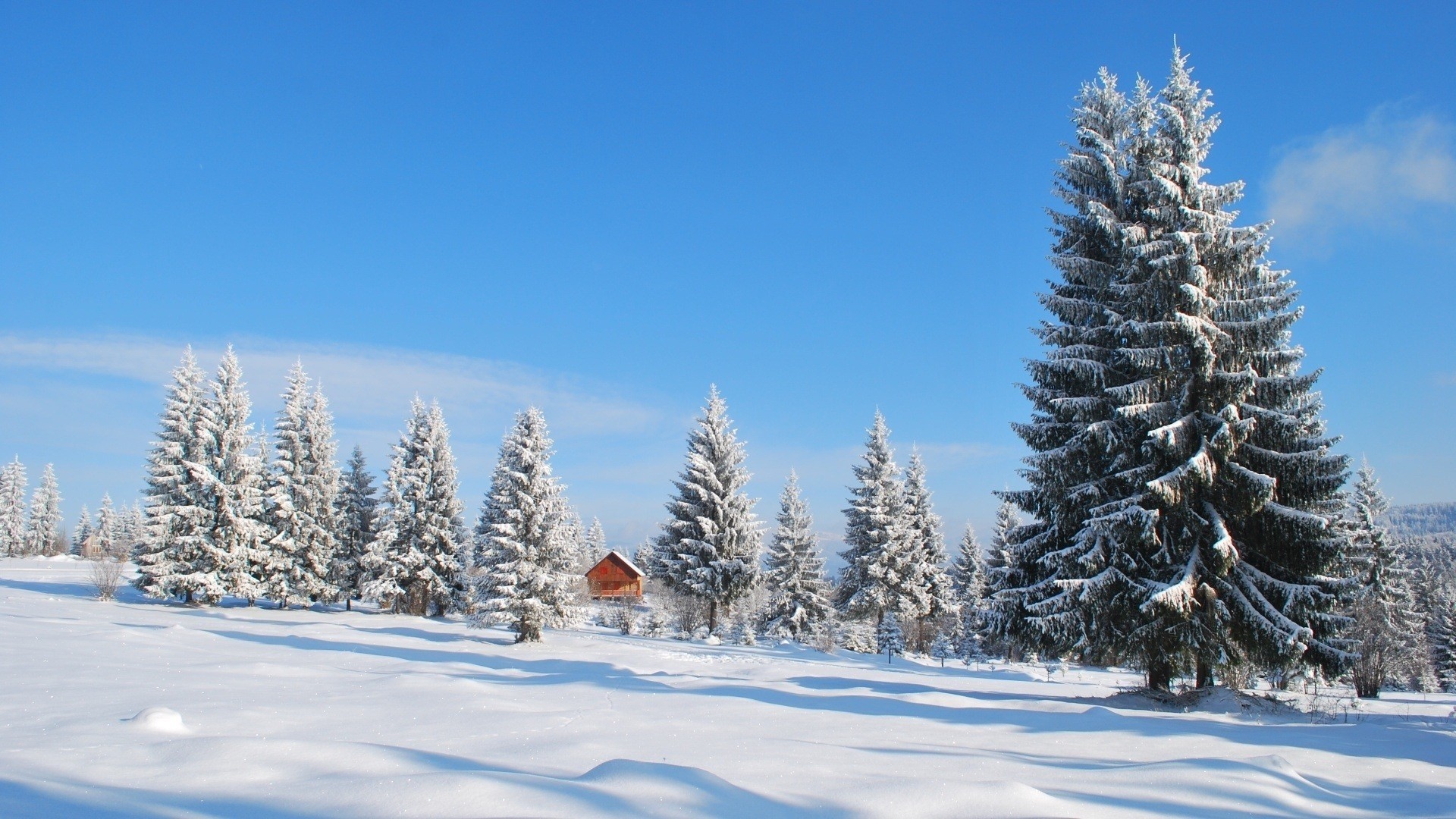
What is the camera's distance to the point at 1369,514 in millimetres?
30062

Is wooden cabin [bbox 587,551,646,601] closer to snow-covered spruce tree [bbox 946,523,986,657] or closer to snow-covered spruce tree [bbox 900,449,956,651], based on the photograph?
snow-covered spruce tree [bbox 946,523,986,657]

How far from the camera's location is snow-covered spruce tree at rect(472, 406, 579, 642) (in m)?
24.8

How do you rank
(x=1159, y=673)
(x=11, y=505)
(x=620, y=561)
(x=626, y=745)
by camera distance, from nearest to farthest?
1. (x=626, y=745)
2. (x=1159, y=673)
3. (x=620, y=561)
4. (x=11, y=505)

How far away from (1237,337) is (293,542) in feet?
118

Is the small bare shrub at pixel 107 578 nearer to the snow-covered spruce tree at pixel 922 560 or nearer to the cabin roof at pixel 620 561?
the snow-covered spruce tree at pixel 922 560

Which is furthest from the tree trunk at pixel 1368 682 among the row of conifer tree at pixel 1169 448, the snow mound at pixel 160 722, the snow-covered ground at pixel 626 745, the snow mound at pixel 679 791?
the snow mound at pixel 160 722

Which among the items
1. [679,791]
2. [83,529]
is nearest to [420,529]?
[679,791]

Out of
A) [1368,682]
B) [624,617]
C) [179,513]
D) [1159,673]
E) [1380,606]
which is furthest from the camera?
[624,617]

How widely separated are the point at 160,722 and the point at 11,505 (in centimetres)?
8935

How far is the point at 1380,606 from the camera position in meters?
24.8

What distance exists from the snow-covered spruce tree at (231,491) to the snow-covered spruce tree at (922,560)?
28.8m

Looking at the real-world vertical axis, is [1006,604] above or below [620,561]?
above

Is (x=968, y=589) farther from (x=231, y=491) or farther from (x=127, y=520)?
(x=127, y=520)

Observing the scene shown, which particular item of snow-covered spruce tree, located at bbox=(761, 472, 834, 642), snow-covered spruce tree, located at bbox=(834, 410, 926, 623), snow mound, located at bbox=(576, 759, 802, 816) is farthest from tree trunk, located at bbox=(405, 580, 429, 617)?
snow mound, located at bbox=(576, 759, 802, 816)
